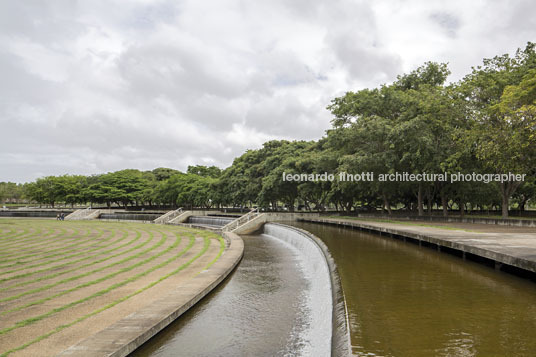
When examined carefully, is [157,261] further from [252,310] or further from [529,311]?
[529,311]

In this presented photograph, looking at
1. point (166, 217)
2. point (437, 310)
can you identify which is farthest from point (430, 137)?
point (166, 217)

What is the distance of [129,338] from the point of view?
587cm

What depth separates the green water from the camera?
5.21m

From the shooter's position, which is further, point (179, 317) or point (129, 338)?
point (179, 317)

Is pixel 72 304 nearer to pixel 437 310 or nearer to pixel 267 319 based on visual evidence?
pixel 267 319

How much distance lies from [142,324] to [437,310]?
572 cm

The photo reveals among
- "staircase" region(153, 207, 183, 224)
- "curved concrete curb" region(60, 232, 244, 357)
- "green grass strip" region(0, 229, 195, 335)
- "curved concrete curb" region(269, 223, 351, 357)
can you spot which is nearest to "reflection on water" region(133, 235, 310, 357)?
"curved concrete curb" region(60, 232, 244, 357)

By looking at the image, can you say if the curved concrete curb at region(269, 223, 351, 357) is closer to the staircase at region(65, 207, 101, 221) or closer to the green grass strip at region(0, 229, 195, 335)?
the green grass strip at region(0, 229, 195, 335)

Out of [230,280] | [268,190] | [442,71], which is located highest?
[442,71]

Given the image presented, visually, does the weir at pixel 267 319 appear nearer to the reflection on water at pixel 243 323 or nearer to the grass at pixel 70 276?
the reflection on water at pixel 243 323

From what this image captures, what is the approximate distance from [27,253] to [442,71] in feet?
127

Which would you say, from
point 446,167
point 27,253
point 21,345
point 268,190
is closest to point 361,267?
point 21,345

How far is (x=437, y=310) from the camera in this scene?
272 inches

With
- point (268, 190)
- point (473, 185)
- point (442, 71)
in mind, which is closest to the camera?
point (473, 185)
